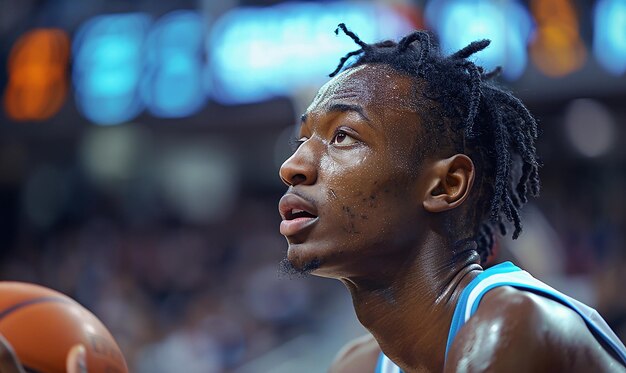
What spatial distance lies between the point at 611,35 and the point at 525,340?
8123 mm

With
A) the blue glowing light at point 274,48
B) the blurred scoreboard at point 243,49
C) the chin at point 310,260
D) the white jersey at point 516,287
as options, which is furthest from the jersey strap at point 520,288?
the blue glowing light at point 274,48

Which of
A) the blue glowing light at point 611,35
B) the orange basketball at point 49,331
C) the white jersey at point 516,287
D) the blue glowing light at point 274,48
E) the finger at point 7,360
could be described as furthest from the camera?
the blue glowing light at point 274,48

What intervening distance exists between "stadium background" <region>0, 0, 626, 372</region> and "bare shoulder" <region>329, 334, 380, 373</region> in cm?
390

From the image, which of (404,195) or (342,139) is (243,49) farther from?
(404,195)

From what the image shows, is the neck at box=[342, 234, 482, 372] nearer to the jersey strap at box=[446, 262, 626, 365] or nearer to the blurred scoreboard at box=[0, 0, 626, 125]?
the jersey strap at box=[446, 262, 626, 365]

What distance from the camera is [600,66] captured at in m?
10.0

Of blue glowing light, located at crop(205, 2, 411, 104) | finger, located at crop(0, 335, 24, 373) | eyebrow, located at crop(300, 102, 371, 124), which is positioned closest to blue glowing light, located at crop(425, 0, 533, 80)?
blue glowing light, located at crop(205, 2, 411, 104)

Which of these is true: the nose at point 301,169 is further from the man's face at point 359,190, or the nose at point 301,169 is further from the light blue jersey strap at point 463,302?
the light blue jersey strap at point 463,302

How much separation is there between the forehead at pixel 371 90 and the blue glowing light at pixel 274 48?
7316 mm

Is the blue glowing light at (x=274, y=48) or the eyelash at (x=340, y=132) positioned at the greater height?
the eyelash at (x=340, y=132)

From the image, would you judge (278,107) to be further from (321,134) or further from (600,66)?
(321,134)

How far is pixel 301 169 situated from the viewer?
2871 mm

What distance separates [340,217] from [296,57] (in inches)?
316

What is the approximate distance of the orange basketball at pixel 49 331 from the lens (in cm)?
303
